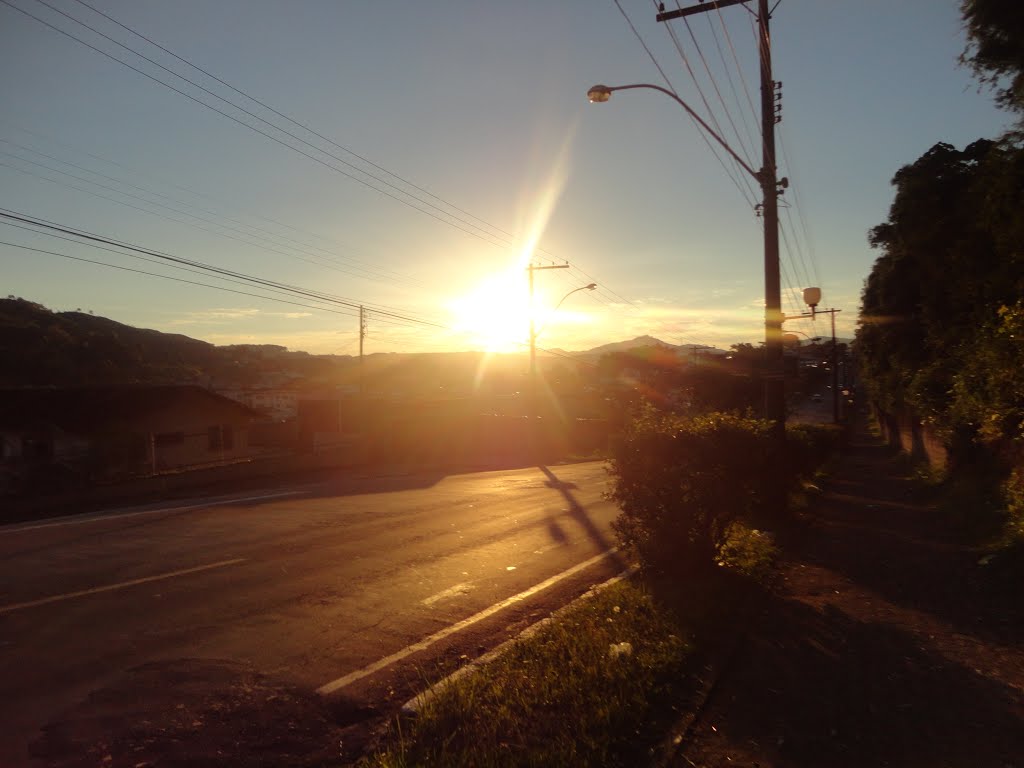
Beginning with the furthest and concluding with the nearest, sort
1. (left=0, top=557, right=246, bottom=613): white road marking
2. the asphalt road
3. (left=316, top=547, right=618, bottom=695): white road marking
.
Answer: (left=0, top=557, right=246, bottom=613): white road marking
the asphalt road
(left=316, top=547, right=618, bottom=695): white road marking

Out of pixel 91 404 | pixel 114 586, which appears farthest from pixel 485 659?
pixel 91 404

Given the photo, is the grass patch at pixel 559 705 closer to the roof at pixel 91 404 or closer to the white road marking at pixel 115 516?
the white road marking at pixel 115 516

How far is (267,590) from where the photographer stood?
8656 mm

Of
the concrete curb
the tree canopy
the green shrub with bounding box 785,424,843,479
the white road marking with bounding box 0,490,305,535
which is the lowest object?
the white road marking with bounding box 0,490,305,535

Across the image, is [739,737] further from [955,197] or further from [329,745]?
[955,197]

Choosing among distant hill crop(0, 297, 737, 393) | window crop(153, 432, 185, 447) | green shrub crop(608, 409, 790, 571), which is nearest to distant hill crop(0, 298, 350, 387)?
distant hill crop(0, 297, 737, 393)

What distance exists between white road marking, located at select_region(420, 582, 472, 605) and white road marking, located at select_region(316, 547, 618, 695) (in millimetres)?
604

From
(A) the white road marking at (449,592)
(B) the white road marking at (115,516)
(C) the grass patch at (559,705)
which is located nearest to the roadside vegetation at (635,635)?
(C) the grass patch at (559,705)

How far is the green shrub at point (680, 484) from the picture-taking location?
8.63 m

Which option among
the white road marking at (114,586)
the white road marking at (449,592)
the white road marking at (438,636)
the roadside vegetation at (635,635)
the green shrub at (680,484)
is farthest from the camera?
the green shrub at (680,484)

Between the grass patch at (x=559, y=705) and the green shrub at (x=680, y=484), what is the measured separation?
191 cm

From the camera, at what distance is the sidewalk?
476cm

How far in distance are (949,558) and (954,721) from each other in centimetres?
691

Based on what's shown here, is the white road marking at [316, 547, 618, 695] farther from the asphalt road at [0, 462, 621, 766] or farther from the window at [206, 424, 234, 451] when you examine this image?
the window at [206, 424, 234, 451]
